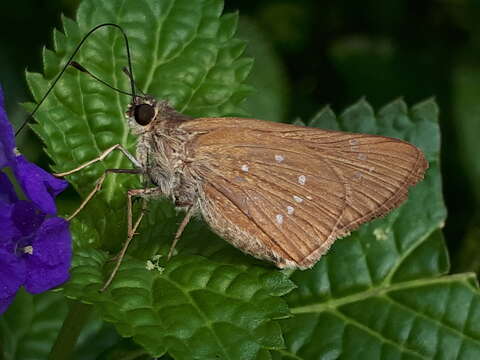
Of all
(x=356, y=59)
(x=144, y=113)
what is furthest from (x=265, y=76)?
(x=144, y=113)

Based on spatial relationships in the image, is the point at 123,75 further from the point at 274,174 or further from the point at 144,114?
the point at 274,174

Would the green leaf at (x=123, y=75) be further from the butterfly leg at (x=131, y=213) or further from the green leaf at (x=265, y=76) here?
the green leaf at (x=265, y=76)

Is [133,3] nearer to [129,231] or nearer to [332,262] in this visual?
[129,231]

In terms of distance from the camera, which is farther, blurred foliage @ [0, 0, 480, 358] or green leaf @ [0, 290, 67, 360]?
blurred foliage @ [0, 0, 480, 358]

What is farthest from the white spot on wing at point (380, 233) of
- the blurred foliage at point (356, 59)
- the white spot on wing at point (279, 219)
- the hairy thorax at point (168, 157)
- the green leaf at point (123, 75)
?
the blurred foliage at point (356, 59)

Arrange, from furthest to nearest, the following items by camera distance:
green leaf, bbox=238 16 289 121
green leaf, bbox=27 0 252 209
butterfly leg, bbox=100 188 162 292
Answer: green leaf, bbox=238 16 289 121 → green leaf, bbox=27 0 252 209 → butterfly leg, bbox=100 188 162 292

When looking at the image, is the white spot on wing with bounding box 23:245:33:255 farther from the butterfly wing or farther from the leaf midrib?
the leaf midrib

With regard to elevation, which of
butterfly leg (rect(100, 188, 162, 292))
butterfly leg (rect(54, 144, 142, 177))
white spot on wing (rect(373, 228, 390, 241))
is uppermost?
white spot on wing (rect(373, 228, 390, 241))

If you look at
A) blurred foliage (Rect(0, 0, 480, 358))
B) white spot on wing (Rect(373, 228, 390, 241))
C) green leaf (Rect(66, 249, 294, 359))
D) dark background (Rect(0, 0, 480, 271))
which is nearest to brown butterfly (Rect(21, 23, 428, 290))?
green leaf (Rect(66, 249, 294, 359))
